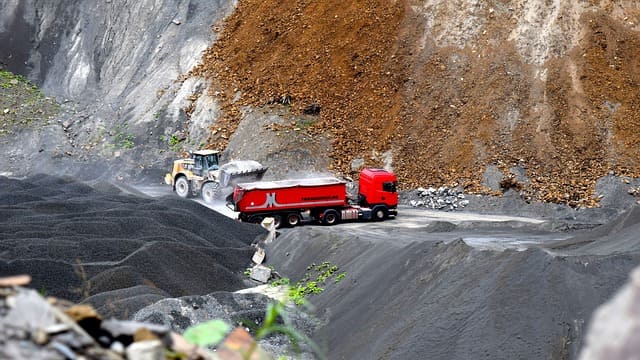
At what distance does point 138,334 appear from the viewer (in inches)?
188

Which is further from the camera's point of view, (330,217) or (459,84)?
(459,84)

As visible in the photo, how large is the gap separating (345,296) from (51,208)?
12.8 meters

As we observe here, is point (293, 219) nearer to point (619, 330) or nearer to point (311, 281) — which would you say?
point (311, 281)

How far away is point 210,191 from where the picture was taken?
29625 millimetres

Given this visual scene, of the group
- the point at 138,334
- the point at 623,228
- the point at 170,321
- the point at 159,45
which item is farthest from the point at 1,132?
the point at 138,334

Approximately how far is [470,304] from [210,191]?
17.8m

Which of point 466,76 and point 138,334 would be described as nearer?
point 138,334

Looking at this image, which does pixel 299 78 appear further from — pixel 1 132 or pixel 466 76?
pixel 1 132

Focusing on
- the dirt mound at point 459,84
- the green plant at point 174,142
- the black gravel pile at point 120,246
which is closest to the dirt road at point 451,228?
the dirt mound at point 459,84

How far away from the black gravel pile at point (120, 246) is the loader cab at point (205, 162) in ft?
9.58

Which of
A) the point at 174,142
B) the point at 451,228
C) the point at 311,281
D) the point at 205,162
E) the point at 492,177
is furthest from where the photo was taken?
the point at 174,142

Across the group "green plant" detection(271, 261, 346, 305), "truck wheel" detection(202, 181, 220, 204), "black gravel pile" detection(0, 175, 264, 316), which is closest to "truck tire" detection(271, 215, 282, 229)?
"black gravel pile" detection(0, 175, 264, 316)

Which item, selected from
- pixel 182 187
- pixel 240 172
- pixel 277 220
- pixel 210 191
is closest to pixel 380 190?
pixel 277 220

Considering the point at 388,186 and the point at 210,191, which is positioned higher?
the point at 388,186
